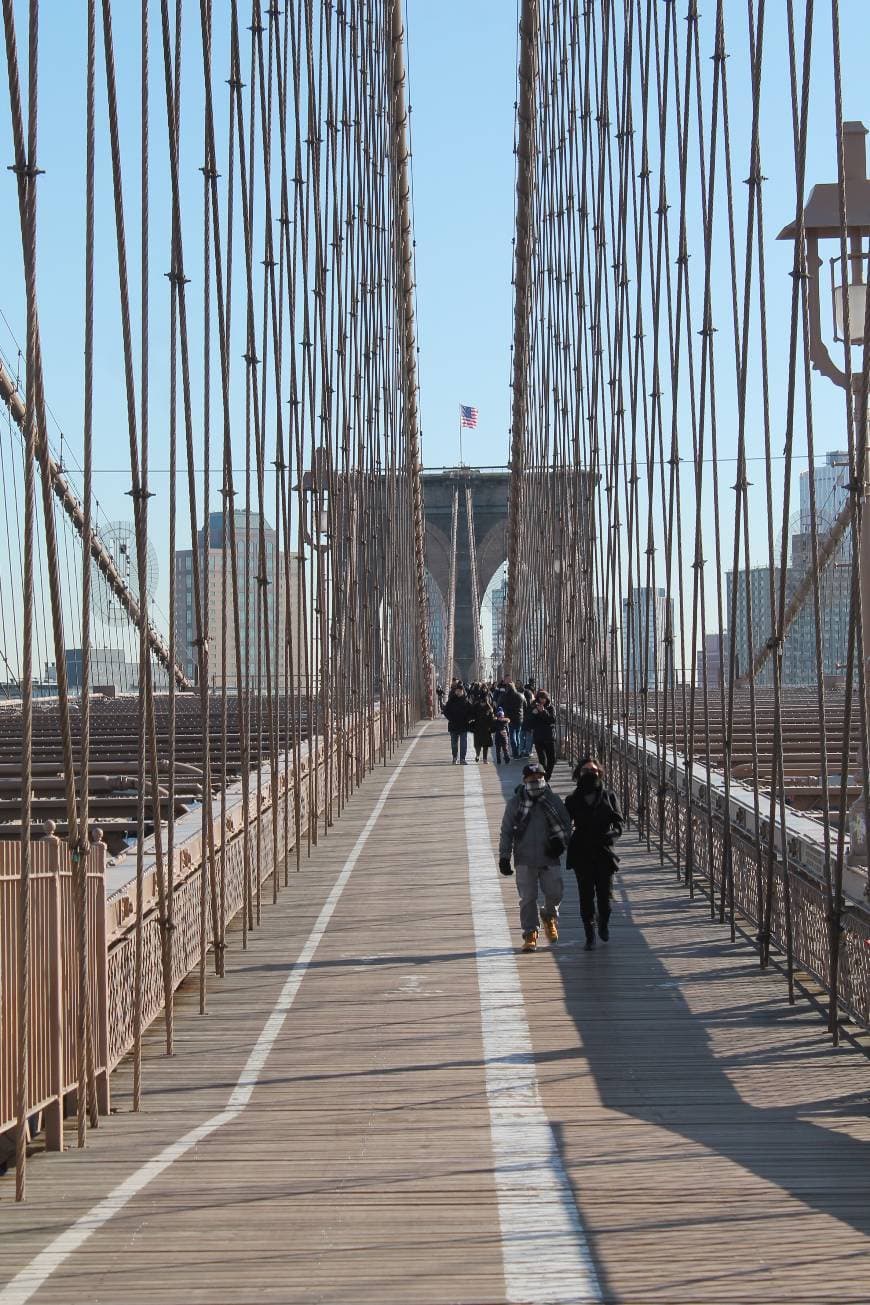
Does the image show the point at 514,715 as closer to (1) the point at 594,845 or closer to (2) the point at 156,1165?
(1) the point at 594,845

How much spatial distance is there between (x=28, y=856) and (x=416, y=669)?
3519cm

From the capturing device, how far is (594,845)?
965cm

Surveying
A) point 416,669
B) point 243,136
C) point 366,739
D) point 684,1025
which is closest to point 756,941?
point 684,1025

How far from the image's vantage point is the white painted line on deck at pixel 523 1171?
437 centimetres

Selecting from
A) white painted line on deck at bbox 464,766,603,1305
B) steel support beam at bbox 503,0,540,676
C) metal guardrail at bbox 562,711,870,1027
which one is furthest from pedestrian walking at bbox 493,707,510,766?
white painted line on deck at bbox 464,766,603,1305

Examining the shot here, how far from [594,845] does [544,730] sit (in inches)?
410

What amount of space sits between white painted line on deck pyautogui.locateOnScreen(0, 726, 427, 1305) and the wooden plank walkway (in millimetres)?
15

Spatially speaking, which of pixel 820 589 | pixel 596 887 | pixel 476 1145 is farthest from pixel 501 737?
pixel 476 1145

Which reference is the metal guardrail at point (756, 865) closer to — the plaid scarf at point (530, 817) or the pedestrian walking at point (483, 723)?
the plaid scarf at point (530, 817)

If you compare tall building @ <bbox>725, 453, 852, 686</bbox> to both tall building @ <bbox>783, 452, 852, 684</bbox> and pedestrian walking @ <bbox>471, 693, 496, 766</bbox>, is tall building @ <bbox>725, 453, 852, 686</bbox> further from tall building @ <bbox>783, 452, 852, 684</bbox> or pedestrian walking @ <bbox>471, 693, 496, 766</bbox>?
pedestrian walking @ <bbox>471, 693, 496, 766</bbox>

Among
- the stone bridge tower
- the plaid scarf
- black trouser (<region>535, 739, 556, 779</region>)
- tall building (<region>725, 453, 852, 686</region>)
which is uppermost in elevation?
the stone bridge tower

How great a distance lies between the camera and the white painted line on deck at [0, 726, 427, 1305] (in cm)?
448

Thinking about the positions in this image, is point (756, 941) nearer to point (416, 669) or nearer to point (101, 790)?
point (101, 790)

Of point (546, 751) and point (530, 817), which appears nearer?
point (530, 817)
